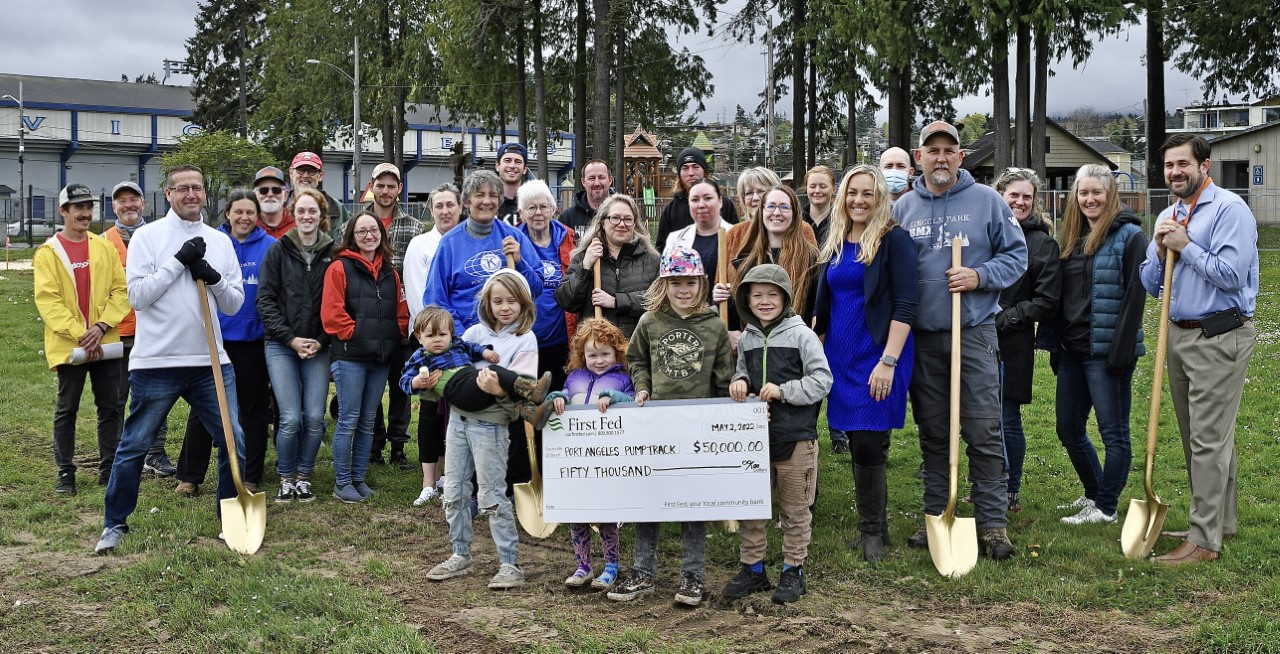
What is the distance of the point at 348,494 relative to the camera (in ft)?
26.4

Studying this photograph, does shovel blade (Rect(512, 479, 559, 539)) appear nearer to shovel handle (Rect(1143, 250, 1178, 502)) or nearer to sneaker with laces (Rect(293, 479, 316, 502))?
sneaker with laces (Rect(293, 479, 316, 502))

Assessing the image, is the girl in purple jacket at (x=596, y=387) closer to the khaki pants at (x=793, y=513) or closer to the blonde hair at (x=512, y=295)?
the blonde hair at (x=512, y=295)

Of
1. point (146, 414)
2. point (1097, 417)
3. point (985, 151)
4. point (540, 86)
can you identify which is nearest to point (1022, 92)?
point (540, 86)

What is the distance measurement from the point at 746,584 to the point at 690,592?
1.04ft

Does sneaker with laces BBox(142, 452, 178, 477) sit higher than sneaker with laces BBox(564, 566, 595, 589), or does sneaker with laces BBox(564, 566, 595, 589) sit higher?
sneaker with laces BBox(142, 452, 178, 477)

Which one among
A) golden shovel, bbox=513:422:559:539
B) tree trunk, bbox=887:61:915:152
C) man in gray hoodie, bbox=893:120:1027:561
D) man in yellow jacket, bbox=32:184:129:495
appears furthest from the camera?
tree trunk, bbox=887:61:915:152

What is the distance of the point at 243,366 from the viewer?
26.7ft

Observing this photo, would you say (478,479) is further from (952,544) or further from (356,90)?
(356,90)

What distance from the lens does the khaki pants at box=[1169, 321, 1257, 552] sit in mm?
6066

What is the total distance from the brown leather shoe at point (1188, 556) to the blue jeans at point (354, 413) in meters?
5.22

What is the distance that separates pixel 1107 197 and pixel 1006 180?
0.77 meters

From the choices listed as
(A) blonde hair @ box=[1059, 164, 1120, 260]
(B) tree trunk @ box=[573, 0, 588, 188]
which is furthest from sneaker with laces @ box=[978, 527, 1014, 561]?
(B) tree trunk @ box=[573, 0, 588, 188]

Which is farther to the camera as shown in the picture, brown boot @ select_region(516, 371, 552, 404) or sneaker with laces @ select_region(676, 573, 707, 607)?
brown boot @ select_region(516, 371, 552, 404)

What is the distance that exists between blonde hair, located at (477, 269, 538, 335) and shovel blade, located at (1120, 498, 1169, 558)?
355 cm
